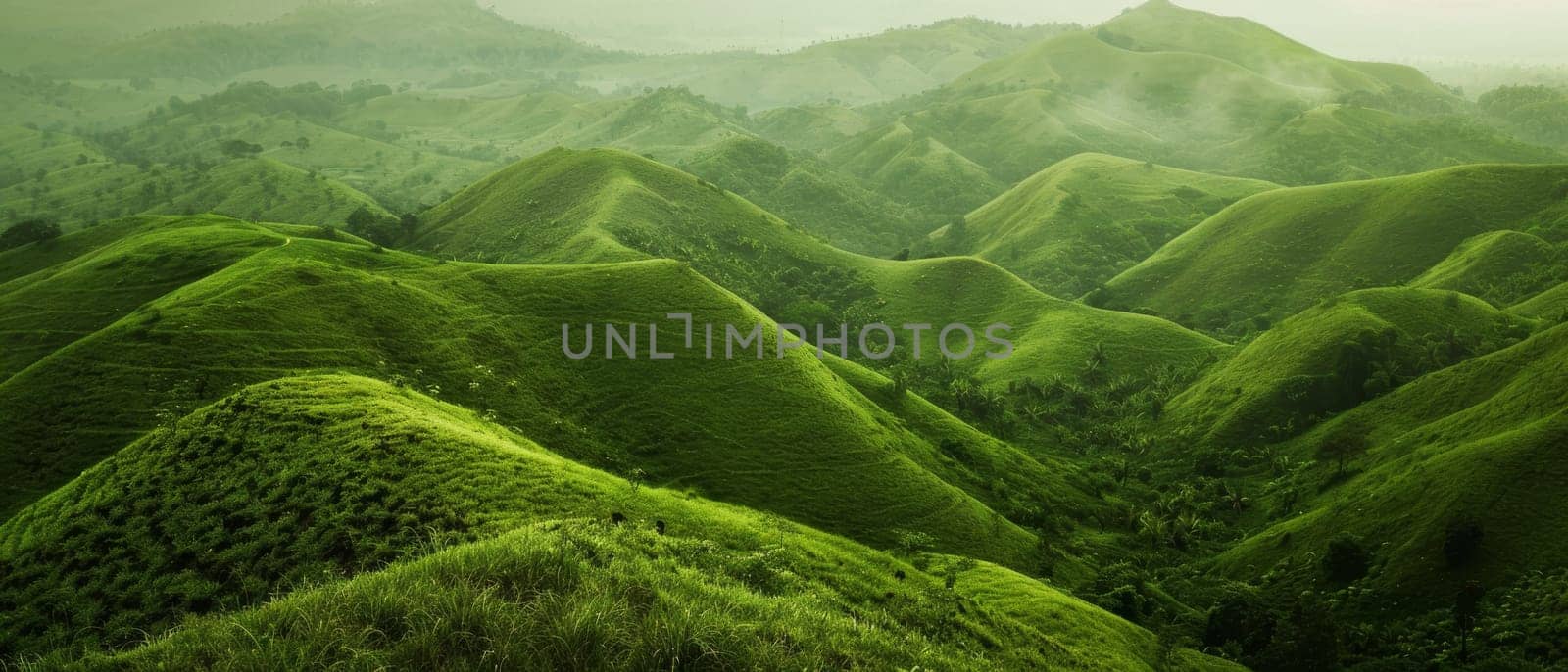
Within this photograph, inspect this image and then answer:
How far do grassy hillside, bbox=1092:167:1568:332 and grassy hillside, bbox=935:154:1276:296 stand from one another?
2263 cm

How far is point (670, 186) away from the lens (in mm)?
148750

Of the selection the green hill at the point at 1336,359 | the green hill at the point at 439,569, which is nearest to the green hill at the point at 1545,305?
the green hill at the point at 1336,359

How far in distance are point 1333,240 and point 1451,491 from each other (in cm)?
9602

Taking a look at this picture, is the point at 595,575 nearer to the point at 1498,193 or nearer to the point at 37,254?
the point at 37,254

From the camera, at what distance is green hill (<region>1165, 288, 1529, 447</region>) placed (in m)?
74.3

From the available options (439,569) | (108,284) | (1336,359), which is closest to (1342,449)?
(1336,359)

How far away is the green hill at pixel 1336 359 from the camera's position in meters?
74.3

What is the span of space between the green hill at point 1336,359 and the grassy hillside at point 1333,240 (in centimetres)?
2859

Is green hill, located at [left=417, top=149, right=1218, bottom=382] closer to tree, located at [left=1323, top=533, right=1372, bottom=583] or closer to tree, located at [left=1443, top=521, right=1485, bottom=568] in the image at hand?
tree, located at [left=1323, top=533, right=1372, bottom=583]

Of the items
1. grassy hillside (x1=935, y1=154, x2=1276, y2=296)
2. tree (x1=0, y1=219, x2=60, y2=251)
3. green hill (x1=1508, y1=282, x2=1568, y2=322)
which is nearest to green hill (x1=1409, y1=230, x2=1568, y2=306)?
green hill (x1=1508, y1=282, x2=1568, y2=322)

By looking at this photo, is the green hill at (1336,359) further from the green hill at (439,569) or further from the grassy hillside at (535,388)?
the green hill at (439,569)

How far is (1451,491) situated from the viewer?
46281mm

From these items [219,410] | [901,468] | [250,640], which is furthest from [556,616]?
[901,468]

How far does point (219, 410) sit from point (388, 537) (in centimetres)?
1515
